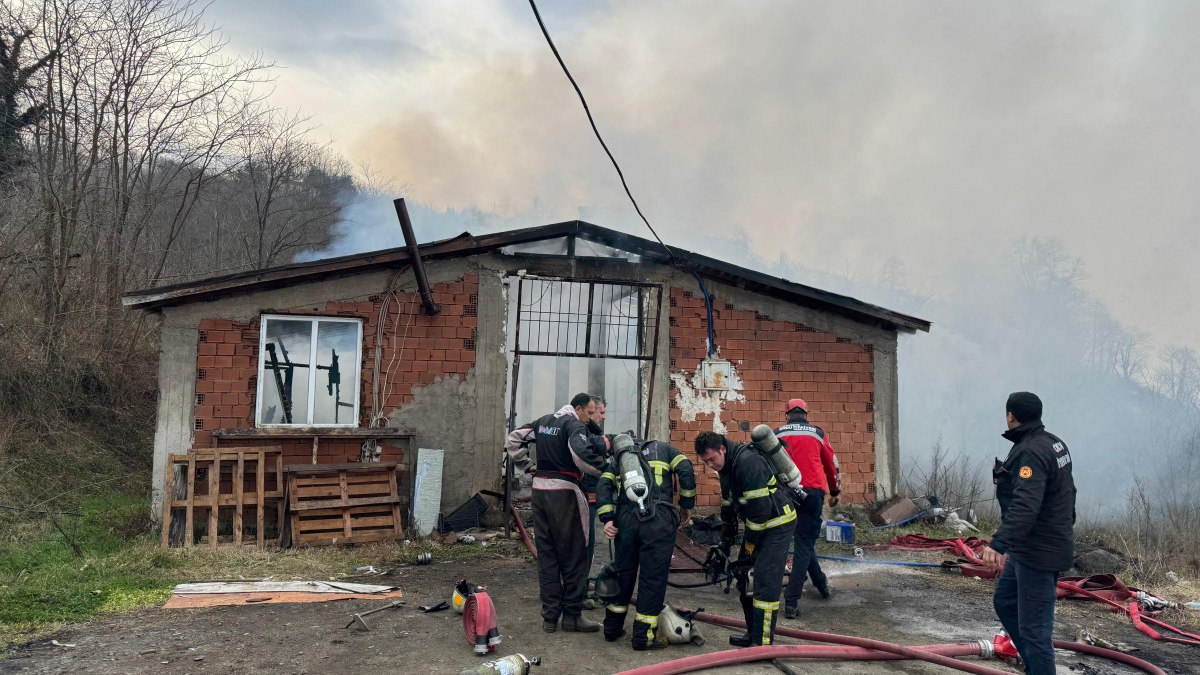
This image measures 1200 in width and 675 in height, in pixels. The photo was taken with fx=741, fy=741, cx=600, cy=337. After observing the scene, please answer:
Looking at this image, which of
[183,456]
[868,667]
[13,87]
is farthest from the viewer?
[13,87]

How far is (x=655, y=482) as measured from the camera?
5.38m

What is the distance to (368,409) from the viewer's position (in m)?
9.77

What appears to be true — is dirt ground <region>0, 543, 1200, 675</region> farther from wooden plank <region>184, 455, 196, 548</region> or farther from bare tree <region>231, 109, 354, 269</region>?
bare tree <region>231, 109, 354, 269</region>

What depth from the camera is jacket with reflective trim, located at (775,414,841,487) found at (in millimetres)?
7012

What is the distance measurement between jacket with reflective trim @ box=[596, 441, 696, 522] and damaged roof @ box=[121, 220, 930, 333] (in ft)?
17.2

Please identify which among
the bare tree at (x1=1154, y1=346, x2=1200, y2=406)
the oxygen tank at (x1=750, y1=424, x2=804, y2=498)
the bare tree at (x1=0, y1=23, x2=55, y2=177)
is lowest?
the oxygen tank at (x1=750, y1=424, x2=804, y2=498)

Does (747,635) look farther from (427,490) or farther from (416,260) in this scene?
(416,260)

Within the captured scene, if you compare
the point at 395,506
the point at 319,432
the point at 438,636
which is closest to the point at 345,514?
the point at 395,506

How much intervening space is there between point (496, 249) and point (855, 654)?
23.0ft

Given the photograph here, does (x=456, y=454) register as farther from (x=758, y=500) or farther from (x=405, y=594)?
(x=758, y=500)

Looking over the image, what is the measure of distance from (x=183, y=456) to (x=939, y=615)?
837cm

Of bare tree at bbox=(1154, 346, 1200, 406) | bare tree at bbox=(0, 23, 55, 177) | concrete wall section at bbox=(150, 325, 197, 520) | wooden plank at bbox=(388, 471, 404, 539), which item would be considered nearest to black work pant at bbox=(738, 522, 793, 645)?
wooden plank at bbox=(388, 471, 404, 539)

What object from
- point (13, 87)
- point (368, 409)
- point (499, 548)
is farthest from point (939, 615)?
point (13, 87)

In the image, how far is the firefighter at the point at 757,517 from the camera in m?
5.14
